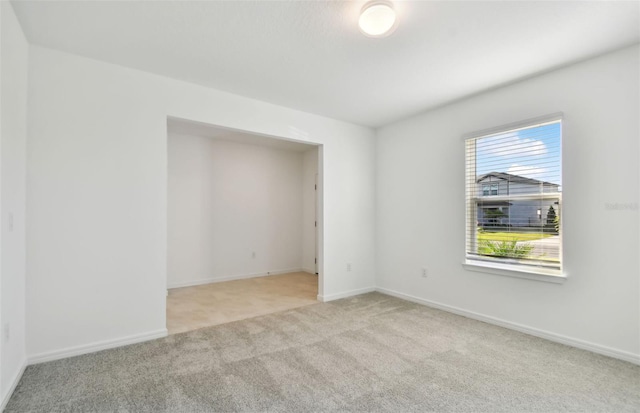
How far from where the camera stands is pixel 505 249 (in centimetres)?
327

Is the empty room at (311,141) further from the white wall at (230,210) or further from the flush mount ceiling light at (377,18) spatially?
the white wall at (230,210)

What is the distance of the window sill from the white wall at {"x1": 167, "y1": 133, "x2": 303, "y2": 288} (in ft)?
12.2

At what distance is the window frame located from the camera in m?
2.80

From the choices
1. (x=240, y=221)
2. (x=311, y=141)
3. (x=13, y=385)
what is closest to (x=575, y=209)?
(x=311, y=141)

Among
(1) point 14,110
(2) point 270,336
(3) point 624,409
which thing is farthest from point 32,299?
(3) point 624,409

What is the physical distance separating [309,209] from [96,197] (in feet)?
13.5

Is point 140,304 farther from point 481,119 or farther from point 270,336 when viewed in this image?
point 481,119

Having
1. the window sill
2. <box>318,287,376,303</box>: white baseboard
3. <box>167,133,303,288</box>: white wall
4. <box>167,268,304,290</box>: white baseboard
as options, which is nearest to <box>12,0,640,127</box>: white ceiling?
the window sill

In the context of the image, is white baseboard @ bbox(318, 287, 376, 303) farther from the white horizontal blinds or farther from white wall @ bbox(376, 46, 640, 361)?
the white horizontal blinds

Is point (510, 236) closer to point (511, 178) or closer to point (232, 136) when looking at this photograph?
point (511, 178)

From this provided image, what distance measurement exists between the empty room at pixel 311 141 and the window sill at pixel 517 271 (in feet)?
0.07

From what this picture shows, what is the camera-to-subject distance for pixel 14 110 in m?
2.10

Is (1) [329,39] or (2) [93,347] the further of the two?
(2) [93,347]

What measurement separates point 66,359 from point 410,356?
2.87 m
